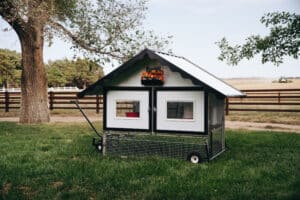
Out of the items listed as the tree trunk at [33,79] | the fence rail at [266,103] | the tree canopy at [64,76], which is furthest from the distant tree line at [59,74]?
the tree trunk at [33,79]

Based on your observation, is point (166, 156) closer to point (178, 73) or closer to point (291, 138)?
point (178, 73)

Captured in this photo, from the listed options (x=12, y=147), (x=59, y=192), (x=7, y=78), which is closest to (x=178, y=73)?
(x=59, y=192)

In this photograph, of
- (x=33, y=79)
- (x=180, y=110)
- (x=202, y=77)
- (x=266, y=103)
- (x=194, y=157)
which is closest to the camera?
(x=194, y=157)

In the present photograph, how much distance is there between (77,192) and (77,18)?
13148mm

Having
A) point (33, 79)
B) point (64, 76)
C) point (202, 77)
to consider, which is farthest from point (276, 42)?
point (64, 76)

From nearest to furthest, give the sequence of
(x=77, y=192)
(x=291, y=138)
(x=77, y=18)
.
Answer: (x=77, y=192) → (x=291, y=138) → (x=77, y=18)

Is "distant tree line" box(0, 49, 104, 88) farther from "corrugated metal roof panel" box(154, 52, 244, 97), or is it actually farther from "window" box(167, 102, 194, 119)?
"window" box(167, 102, 194, 119)

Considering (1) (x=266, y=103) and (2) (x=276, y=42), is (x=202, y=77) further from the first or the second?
(1) (x=266, y=103)

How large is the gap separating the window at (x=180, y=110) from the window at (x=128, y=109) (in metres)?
0.75

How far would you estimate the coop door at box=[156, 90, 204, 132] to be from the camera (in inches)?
372

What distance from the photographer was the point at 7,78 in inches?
2520

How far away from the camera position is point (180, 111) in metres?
→ 9.70

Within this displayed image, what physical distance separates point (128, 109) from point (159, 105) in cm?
79

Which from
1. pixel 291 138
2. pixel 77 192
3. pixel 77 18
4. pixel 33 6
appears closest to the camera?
pixel 77 192
